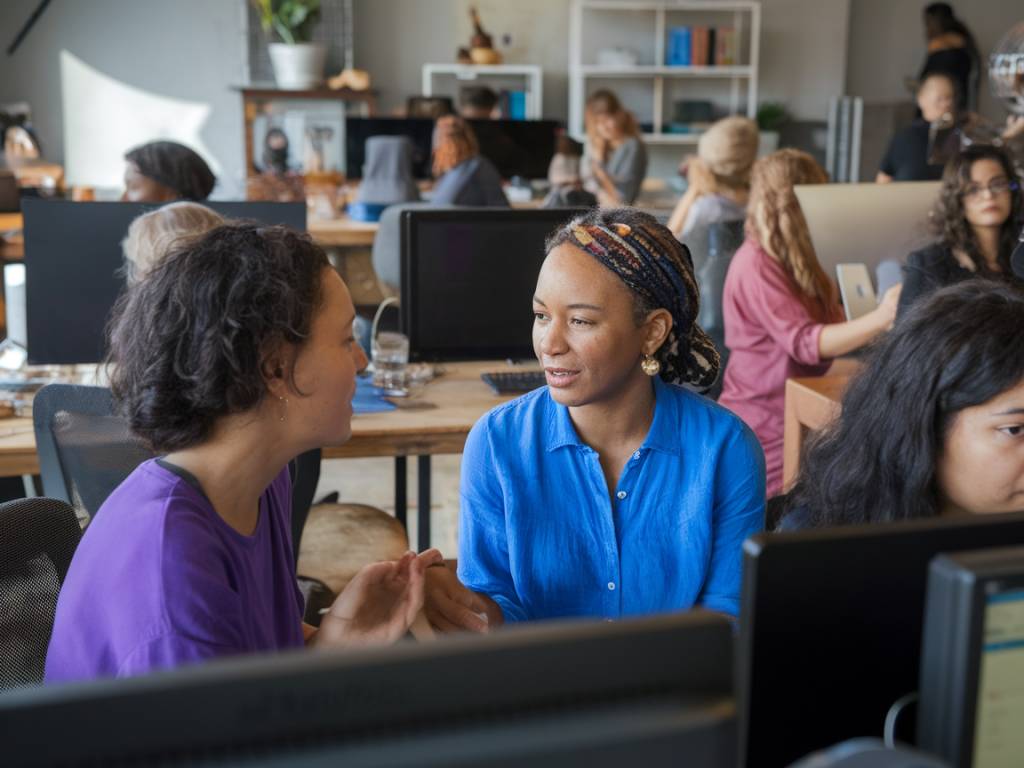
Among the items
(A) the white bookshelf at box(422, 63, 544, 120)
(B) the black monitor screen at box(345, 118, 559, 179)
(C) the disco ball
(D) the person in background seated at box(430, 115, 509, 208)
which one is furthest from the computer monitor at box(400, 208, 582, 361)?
(A) the white bookshelf at box(422, 63, 544, 120)

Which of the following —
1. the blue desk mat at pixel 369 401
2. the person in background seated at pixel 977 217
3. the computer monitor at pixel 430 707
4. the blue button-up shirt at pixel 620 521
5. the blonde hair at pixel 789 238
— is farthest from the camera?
the blonde hair at pixel 789 238

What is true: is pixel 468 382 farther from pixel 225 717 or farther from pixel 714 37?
pixel 714 37

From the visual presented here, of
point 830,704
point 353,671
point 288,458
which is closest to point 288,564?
point 288,458

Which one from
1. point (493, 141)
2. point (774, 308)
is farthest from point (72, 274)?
point (493, 141)

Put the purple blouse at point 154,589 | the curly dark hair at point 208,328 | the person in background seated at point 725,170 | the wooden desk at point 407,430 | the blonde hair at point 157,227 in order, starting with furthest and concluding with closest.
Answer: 1. the person in background seated at point 725,170
2. the blonde hair at point 157,227
3. the wooden desk at point 407,430
4. the curly dark hair at point 208,328
5. the purple blouse at point 154,589

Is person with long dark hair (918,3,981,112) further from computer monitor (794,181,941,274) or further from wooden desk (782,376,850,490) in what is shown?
wooden desk (782,376,850,490)

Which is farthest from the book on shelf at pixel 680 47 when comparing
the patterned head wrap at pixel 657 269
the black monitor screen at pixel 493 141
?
the patterned head wrap at pixel 657 269

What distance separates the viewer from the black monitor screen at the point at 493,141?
6.59 meters

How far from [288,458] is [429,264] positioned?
1.50 meters

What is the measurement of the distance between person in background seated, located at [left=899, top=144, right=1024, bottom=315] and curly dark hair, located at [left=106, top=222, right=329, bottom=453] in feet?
6.26

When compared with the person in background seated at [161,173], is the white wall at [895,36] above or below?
above

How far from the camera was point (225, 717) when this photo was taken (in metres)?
0.48

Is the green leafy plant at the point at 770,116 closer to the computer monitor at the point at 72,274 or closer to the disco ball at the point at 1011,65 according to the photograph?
the disco ball at the point at 1011,65

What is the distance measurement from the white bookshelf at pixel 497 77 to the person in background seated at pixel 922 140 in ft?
12.1
